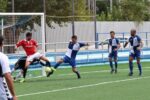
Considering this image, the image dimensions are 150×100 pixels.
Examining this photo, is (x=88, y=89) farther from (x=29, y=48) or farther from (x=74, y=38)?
(x=74, y=38)

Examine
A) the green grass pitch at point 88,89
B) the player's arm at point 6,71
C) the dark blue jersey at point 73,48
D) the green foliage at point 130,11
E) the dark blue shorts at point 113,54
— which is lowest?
the green grass pitch at point 88,89

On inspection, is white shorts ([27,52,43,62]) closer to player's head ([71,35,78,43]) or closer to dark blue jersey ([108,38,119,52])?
player's head ([71,35,78,43])

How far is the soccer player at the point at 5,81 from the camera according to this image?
8320 millimetres

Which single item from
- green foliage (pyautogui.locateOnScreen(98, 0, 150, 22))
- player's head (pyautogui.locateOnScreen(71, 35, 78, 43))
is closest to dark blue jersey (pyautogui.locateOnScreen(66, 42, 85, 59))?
player's head (pyautogui.locateOnScreen(71, 35, 78, 43))

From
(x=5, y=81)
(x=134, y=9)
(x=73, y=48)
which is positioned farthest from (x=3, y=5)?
(x=134, y=9)

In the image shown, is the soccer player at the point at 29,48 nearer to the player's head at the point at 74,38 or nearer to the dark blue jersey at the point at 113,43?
the player's head at the point at 74,38

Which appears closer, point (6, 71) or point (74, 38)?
point (6, 71)

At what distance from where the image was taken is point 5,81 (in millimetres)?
8484

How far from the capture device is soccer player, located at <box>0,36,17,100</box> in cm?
832

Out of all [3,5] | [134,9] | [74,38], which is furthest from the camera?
[134,9]

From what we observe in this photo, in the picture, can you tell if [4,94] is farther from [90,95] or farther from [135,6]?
[135,6]

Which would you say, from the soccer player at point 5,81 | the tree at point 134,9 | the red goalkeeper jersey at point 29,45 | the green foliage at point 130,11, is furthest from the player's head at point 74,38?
the tree at point 134,9

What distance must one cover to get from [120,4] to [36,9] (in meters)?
32.8

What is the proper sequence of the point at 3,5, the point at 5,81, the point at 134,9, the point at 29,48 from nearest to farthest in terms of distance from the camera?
1. the point at 5,81
2. the point at 29,48
3. the point at 3,5
4. the point at 134,9
